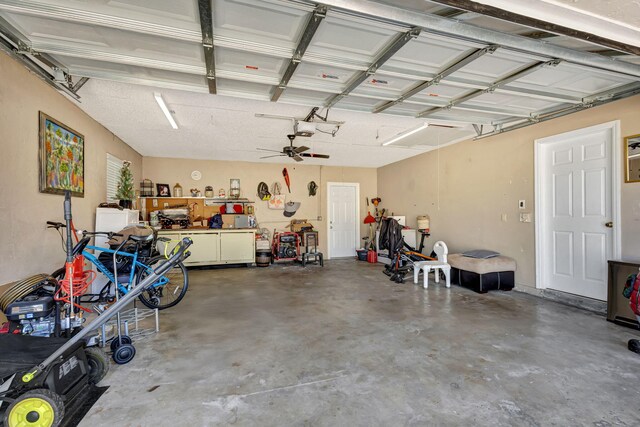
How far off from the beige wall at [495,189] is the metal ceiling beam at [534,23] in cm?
177

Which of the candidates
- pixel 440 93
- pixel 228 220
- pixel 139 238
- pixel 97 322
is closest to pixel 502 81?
pixel 440 93

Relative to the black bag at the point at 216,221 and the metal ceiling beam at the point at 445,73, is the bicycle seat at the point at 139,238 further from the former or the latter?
the black bag at the point at 216,221

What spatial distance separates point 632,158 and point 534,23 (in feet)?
8.85

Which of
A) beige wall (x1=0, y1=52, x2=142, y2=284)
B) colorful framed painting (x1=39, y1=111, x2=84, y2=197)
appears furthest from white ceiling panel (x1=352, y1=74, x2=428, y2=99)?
colorful framed painting (x1=39, y1=111, x2=84, y2=197)

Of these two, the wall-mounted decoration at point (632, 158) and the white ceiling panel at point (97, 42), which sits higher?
the white ceiling panel at point (97, 42)

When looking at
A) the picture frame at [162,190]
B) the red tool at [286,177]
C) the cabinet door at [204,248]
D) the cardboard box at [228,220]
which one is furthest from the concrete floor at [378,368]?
the red tool at [286,177]

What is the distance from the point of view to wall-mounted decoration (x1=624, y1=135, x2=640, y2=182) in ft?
11.1

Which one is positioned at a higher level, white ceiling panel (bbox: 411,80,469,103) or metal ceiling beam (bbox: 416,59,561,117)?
white ceiling panel (bbox: 411,80,469,103)

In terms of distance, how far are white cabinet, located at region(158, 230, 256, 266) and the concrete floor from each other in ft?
9.66

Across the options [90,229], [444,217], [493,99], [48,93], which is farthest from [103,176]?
[444,217]

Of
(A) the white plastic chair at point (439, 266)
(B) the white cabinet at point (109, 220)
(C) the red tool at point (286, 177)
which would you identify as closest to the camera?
(B) the white cabinet at point (109, 220)

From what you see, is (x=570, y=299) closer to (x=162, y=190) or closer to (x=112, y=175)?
(x=112, y=175)

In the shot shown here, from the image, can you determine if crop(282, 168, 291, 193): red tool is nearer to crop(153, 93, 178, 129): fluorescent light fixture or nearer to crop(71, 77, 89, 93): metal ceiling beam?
crop(153, 93, 178, 129): fluorescent light fixture

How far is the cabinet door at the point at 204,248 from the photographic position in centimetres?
689
